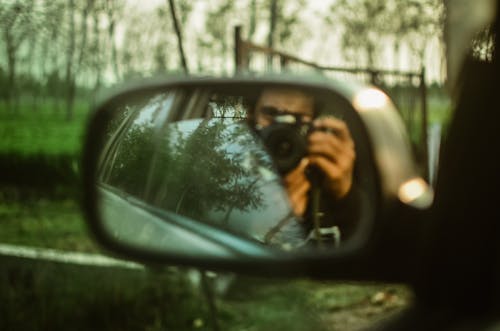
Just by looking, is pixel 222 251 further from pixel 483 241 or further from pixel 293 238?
pixel 483 241

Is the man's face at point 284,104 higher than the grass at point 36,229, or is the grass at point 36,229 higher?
the man's face at point 284,104

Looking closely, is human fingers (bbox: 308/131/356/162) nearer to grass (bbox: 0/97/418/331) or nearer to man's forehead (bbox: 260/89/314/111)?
man's forehead (bbox: 260/89/314/111)

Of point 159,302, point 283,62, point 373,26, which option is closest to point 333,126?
point 283,62

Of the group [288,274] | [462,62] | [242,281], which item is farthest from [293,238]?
[242,281]

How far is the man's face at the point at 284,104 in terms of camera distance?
1328mm

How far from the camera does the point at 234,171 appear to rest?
158 cm

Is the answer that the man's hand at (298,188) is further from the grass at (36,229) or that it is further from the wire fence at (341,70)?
the grass at (36,229)

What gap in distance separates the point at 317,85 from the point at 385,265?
0.39m

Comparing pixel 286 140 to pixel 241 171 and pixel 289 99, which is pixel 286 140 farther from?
pixel 241 171

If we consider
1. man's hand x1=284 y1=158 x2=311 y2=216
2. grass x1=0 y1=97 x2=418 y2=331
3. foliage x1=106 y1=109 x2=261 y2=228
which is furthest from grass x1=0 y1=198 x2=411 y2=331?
man's hand x1=284 y1=158 x2=311 y2=216

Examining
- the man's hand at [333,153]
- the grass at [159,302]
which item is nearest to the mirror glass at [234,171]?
the man's hand at [333,153]

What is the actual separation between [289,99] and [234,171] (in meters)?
0.30

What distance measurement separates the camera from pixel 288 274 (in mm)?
1216

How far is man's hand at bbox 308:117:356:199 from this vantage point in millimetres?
1244
